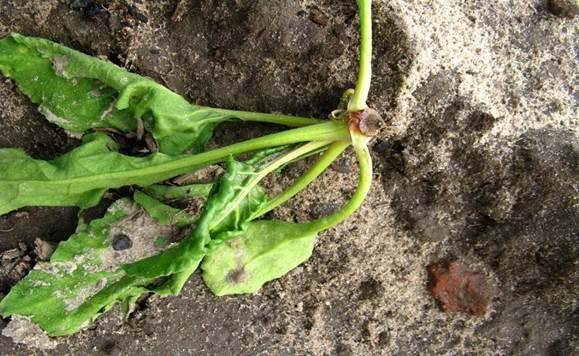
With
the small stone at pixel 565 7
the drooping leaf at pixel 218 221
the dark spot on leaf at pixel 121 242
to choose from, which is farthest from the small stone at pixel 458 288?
the dark spot on leaf at pixel 121 242

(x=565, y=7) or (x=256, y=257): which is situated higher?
(x=565, y=7)

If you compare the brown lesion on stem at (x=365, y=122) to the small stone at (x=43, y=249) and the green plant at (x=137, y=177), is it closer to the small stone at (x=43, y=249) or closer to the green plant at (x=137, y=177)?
the green plant at (x=137, y=177)

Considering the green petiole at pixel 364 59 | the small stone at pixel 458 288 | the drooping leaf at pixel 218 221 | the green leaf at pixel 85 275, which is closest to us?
the drooping leaf at pixel 218 221

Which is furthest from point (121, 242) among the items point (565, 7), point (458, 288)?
point (565, 7)

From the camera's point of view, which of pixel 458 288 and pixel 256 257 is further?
pixel 458 288

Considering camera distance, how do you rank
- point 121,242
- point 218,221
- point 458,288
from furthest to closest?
point 458,288, point 121,242, point 218,221

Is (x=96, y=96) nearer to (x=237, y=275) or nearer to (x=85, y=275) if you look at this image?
(x=85, y=275)

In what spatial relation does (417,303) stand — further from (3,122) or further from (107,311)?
(3,122)

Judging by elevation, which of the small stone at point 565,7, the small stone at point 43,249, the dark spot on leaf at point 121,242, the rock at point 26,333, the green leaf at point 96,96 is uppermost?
the small stone at point 565,7

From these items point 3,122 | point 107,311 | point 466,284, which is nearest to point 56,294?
point 107,311
